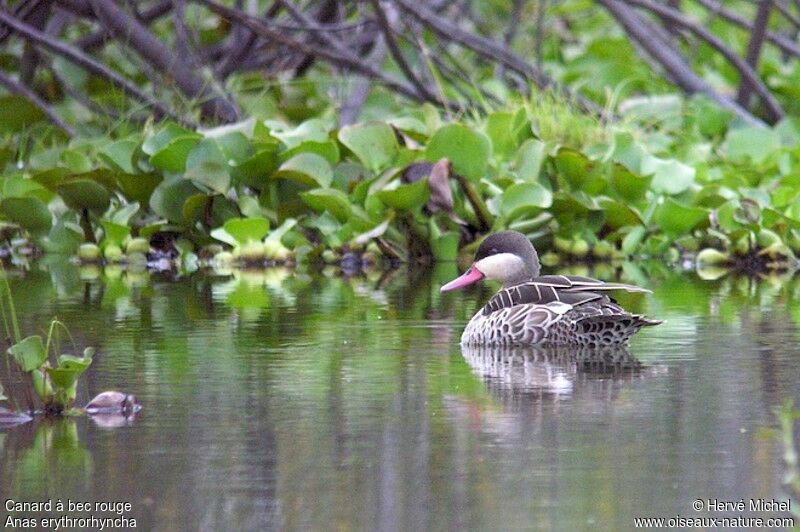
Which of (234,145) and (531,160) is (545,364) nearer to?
(531,160)

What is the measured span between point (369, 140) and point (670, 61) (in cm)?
463

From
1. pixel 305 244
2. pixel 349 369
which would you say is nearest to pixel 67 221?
pixel 305 244

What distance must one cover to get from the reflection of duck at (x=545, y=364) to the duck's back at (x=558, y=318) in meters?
0.04

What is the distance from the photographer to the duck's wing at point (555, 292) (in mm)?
7598

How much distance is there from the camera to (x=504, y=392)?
20.9 feet

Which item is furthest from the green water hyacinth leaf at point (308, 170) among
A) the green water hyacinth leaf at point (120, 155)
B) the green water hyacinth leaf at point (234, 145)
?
the green water hyacinth leaf at point (120, 155)

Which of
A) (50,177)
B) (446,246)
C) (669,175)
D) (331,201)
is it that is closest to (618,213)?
(669,175)

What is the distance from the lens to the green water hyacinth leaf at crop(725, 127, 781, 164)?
14273 millimetres

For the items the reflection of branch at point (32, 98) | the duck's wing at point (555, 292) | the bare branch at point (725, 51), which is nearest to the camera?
the duck's wing at point (555, 292)

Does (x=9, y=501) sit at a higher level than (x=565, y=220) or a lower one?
lower

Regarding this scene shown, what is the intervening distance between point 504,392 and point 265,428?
109cm

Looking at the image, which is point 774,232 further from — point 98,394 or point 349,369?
point 98,394

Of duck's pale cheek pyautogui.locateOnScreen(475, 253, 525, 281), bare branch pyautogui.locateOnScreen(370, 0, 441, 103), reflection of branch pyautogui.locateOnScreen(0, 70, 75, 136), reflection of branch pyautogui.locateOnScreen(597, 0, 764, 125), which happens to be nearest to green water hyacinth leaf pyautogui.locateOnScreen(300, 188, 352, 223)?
bare branch pyautogui.locateOnScreen(370, 0, 441, 103)

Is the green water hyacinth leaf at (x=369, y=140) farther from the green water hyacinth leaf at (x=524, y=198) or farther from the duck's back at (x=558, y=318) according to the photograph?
the duck's back at (x=558, y=318)
